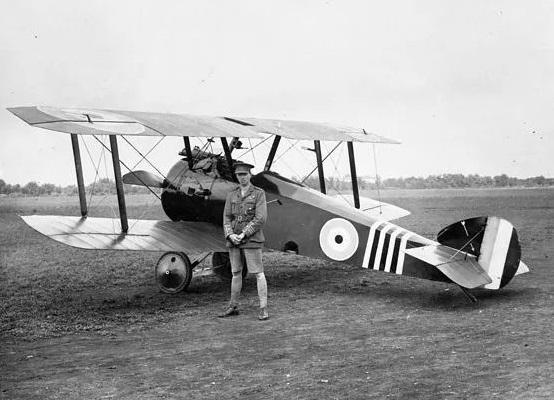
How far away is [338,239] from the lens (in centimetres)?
811

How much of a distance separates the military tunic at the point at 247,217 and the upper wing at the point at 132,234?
133 centimetres

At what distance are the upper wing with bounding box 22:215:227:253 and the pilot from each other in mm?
1338

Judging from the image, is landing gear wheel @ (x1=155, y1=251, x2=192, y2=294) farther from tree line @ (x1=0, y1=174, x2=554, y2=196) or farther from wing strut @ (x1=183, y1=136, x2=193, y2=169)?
tree line @ (x1=0, y1=174, x2=554, y2=196)

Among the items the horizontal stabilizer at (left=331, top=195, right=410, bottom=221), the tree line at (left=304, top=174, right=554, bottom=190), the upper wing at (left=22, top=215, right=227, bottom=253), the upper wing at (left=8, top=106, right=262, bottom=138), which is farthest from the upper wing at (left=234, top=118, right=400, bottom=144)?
the tree line at (left=304, top=174, right=554, bottom=190)

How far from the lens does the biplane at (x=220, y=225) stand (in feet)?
23.4

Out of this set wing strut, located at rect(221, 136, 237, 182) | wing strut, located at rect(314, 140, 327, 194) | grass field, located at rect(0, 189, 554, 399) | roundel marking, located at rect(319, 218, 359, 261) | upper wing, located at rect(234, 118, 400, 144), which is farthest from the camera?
wing strut, located at rect(314, 140, 327, 194)

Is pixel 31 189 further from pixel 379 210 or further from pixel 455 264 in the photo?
pixel 455 264

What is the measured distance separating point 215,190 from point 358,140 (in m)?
3.07

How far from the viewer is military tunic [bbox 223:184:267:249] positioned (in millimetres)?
6887

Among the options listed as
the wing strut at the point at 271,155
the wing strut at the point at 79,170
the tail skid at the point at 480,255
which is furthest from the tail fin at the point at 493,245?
the wing strut at the point at 79,170

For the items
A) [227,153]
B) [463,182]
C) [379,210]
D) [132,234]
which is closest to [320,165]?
[379,210]

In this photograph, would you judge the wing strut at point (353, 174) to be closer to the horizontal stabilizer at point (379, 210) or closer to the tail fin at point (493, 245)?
the horizontal stabilizer at point (379, 210)

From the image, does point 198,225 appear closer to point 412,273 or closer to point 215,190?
point 215,190

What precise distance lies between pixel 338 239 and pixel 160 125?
8.92 feet
